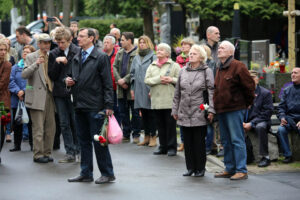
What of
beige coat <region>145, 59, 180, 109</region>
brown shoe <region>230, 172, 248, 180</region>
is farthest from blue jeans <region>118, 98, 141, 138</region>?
brown shoe <region>230, 172, 248, 180</region>

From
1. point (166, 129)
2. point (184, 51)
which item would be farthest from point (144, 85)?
point (166, 129)

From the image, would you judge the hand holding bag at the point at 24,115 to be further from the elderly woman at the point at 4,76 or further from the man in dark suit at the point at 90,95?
the man in dark suit at the point at 90,95

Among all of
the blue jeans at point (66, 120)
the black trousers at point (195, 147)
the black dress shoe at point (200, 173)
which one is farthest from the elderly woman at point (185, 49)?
the black dress shoe at point (200, 173)

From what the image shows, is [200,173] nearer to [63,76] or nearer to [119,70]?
[63,76]

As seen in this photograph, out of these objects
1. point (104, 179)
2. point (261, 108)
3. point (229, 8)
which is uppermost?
point (229, 8)

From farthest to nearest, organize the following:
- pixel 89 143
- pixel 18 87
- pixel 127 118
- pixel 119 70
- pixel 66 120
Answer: pixel 127 118
pixel 119 70
pixel 18 87
pixel 66 120
pixel 89 143

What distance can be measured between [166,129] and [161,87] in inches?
30.4

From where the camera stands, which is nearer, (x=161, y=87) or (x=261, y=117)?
(x=261, y=117)

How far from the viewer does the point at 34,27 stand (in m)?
36.2

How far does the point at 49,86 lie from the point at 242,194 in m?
4.31

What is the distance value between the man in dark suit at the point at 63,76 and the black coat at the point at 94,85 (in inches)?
53.8

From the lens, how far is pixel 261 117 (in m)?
11.6

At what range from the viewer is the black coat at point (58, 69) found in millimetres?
11305

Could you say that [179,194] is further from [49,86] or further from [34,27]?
[34,27]
